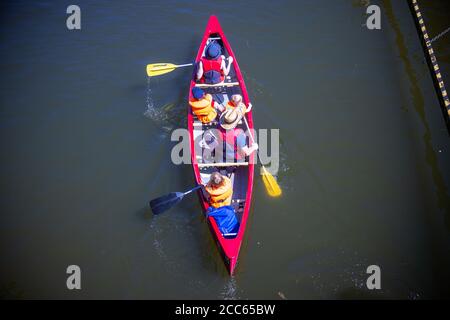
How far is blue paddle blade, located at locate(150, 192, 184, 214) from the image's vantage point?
7.46m

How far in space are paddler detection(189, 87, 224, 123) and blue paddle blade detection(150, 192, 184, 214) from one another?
201cm

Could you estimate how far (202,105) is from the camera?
322 inches

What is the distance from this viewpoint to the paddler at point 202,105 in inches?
320

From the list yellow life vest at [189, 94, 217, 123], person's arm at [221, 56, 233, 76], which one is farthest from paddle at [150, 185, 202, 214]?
person's arm at [221, 56, 233, 76]

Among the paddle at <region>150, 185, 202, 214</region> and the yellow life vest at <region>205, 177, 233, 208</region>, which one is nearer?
the yellow life vest at <region>205, 177, 233, 208</region>

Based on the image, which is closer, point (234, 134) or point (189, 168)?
point (234, 134)

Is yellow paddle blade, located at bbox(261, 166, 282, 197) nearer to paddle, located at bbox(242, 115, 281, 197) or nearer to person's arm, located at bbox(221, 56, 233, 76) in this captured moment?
paddle, located at bbox(242, 115, 281, 197)

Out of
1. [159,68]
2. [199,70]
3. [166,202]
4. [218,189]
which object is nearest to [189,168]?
[166,202]

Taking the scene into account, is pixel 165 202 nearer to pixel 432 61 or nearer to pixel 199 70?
pixel 199 70

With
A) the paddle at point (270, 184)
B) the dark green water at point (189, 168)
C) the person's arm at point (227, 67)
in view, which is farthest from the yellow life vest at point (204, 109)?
the dark green water at point (189, 168)

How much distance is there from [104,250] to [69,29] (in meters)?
7.82

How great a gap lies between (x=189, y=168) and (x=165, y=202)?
1.40 metres

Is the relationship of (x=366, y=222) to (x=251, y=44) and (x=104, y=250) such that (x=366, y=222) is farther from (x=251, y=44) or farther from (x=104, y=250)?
(x=251, y=44)

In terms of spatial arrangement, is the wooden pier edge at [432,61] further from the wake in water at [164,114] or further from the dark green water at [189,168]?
the wake in water at [164,114]
